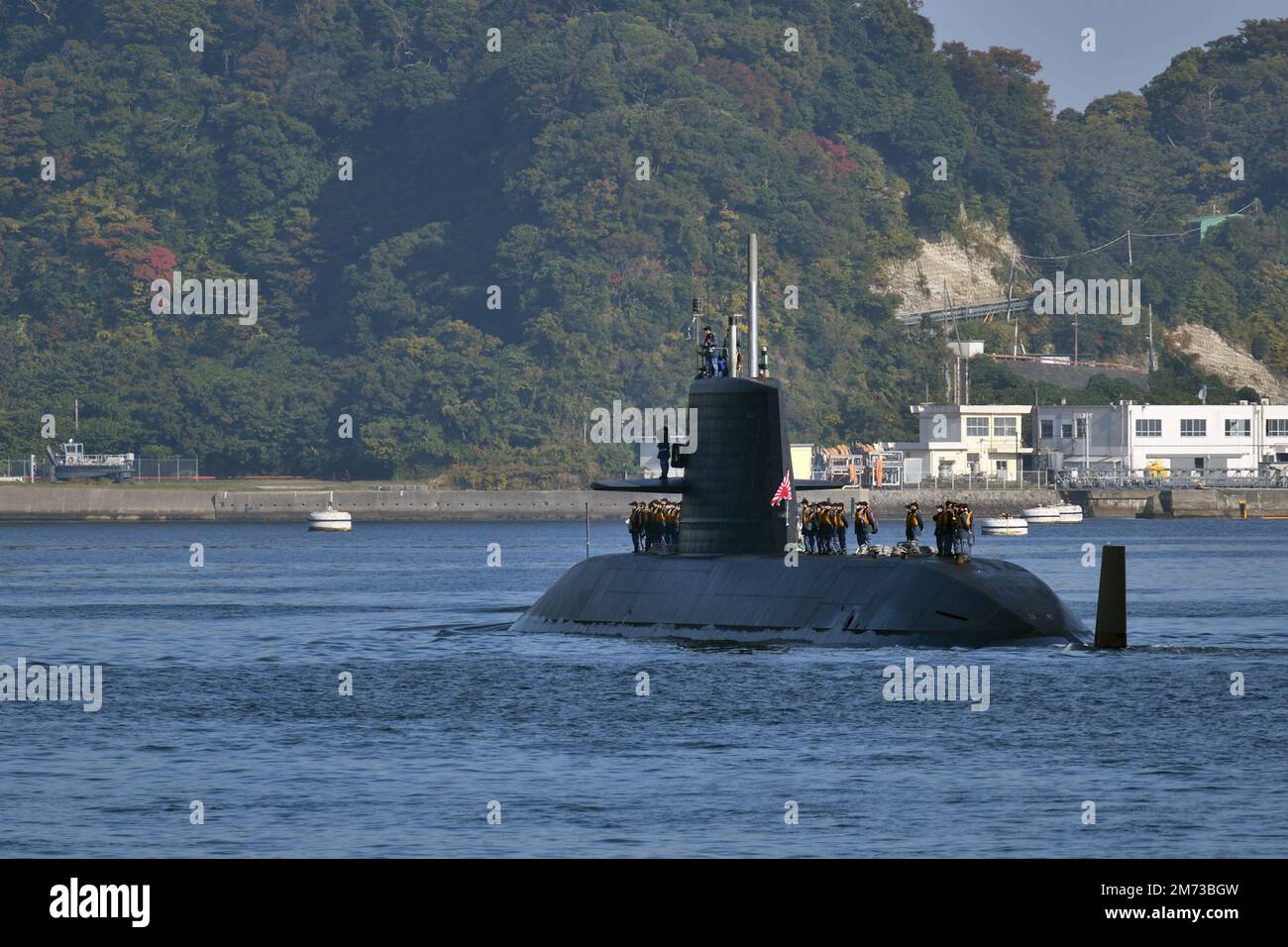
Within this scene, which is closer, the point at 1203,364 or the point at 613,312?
the point at 613,312

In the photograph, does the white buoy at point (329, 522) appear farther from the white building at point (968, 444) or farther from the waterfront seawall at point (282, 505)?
the white building at point (968, 444)

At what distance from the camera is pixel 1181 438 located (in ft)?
455

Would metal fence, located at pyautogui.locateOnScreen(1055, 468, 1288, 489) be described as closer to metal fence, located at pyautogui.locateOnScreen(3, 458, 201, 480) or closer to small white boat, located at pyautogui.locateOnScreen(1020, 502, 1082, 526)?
small white boat, located at pyautogui.locateOnScreen(1020, 502, 1082, 526)

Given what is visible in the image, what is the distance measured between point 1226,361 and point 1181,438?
152 feet

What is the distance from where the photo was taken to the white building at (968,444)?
139 meters

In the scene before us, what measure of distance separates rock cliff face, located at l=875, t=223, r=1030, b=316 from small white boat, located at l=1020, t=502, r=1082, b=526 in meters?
55.6

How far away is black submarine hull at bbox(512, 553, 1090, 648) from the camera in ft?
107

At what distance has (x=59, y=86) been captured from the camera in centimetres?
19938

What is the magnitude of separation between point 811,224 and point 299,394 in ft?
143

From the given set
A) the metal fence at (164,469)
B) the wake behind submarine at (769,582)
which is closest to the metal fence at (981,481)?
the metal fence at (164,469)

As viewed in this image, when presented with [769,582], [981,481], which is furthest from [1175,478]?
[769,582]

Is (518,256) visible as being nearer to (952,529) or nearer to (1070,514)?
(1070,514)
